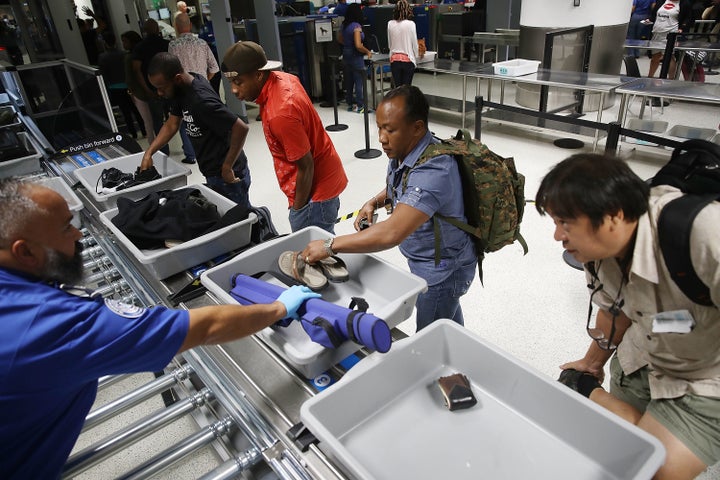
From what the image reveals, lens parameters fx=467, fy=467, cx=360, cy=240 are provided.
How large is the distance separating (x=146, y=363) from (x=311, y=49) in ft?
28.2

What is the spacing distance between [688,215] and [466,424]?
0.76 meters

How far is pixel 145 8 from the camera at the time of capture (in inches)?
351

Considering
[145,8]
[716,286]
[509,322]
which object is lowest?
[509,322]

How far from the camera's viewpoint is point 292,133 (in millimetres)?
2479

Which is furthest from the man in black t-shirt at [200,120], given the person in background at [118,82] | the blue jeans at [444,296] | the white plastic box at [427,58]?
the white plastic box at [427,58]

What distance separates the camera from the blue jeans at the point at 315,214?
2816 mm

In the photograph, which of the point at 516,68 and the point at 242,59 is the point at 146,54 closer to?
the point at 242,59

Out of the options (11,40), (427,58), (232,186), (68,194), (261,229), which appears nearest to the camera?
(261,229)

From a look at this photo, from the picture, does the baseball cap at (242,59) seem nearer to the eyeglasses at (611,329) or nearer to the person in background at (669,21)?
the eyeglasses at (611,329)

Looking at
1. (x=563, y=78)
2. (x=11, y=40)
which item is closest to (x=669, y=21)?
(x=563, y=78)

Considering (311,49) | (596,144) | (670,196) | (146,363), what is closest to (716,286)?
(670,196)

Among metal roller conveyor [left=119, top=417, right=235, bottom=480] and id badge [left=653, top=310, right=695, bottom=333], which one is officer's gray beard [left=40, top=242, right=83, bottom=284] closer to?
metal roller conveyor [left=119, top=417, right=235, bottom=480]

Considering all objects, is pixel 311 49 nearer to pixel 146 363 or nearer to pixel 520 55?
pixel 520 55

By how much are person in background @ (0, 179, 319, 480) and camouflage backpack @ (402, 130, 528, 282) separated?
39.8 inches
